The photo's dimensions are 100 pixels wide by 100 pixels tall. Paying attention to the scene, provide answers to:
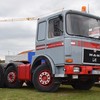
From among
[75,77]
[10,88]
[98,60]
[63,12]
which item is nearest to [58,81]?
[75,77]

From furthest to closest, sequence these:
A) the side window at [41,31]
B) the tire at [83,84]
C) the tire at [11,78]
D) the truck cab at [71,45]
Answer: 1. the tire at [11,78]
2. the tire at [83,84]
3. the side window at [41,31]
4. the truck cab at [71,45]

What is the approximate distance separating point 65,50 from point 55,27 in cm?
107

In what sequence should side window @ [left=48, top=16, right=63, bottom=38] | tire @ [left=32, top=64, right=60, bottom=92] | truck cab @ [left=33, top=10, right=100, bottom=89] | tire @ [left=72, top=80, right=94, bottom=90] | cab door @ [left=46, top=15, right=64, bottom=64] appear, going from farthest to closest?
tire @ [left=72, top=80, right=94, bottom=90], tire @ [left=32, top=64, right=60, bottom=92], side window @ [left=48, top=16, right=63, bottom=38], cab door @ [left=46, top=15, right=64, bottom=64], truck cab @ [left=33, top=10, right=100, bottom=89]

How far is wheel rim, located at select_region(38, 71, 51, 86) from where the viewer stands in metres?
12.6

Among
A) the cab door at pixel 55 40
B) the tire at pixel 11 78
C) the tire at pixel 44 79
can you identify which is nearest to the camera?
the cab door at pixel 55 40

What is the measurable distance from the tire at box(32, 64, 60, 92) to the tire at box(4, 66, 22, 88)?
→ 1896mm

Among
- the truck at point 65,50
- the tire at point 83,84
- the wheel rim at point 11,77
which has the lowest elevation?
the tire at point 83,84

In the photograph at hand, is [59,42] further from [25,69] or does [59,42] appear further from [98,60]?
[25,69]

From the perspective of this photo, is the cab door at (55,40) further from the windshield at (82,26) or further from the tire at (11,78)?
the tire at (11,78)

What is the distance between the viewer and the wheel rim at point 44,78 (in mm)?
12633

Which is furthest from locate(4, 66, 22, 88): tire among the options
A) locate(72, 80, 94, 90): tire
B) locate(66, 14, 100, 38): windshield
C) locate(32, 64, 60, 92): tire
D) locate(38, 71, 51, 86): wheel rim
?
locate(66, 14, 100, 38): windshield

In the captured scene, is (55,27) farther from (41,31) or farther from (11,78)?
(11,78)

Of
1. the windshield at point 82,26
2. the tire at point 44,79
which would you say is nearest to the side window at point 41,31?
the tire at point 44,79

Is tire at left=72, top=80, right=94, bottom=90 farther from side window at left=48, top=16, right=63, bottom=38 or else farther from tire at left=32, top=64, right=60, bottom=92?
side window at left=48, top=16, right=63, bottom=38
